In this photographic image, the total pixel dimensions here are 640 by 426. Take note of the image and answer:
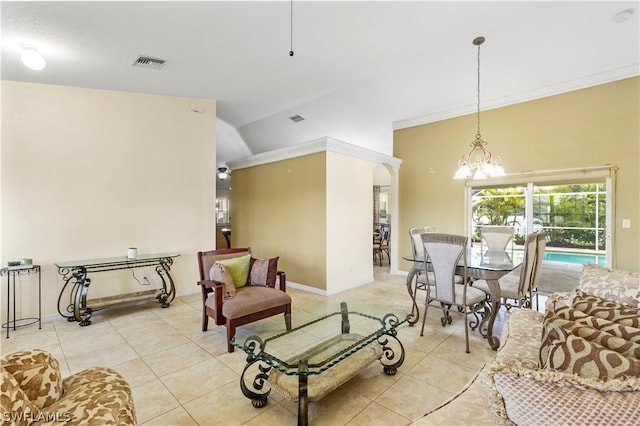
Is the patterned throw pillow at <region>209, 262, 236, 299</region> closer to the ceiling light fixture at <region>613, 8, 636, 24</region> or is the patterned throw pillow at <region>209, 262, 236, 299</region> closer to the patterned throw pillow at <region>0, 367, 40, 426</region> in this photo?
the patterned throw pillow at <region>0, 367, 40, 426</region>

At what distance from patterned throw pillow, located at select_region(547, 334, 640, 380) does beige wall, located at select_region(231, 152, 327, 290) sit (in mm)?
3740

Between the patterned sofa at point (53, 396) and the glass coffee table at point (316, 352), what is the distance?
2.50 feet

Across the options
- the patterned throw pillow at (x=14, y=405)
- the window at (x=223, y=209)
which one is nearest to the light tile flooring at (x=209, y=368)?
the patterned throw pillow at (x=14, y=405)

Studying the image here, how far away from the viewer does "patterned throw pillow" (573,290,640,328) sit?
126 cm

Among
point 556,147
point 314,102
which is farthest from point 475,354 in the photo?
point 314,102

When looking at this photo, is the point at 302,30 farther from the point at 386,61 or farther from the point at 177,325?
the point at 177,325

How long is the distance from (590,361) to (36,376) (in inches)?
87.1

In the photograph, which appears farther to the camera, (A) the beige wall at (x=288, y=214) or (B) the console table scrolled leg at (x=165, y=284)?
(A) the beige wall at (x=288, y=214)

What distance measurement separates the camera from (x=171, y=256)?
415 centimetres

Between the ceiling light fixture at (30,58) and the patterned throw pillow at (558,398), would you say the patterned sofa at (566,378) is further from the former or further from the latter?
the ceiling light fixture at (30,58)

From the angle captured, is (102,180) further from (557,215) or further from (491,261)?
(557,215)

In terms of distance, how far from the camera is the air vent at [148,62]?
3471 mm

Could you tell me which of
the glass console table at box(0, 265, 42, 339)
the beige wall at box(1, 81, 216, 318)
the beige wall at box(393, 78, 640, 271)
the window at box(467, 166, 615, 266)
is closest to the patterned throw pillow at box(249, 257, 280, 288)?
the beige wall at box(1, 81, 216, 318)

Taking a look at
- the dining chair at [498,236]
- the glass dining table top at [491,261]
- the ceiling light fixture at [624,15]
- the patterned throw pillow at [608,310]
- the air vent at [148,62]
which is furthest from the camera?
the dining chair at [498,236]
